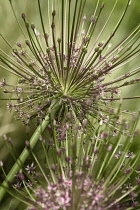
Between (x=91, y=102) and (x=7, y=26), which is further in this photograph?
(x=7, y=26)

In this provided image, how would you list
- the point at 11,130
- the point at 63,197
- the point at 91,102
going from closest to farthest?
the point at 63,197 → the point at 91,102 → the point at 11,130

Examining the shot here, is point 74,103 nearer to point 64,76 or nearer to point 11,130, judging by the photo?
point 64,76

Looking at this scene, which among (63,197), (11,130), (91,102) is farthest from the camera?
(11,130)

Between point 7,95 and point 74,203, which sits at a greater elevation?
point 7,95

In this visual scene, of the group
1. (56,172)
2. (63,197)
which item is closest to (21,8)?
(56,172)

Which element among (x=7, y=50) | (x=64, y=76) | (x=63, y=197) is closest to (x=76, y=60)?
(x=64, y=76)

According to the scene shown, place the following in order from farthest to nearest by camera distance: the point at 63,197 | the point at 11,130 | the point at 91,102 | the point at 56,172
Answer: the point at 11,130
the point at 91,102
the point at 56,172
the point at 63,197

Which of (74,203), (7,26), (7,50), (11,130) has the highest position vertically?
(7,26)

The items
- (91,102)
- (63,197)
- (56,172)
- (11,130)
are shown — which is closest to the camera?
(63,197)

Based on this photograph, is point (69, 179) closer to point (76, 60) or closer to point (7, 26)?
point (76, 60)
